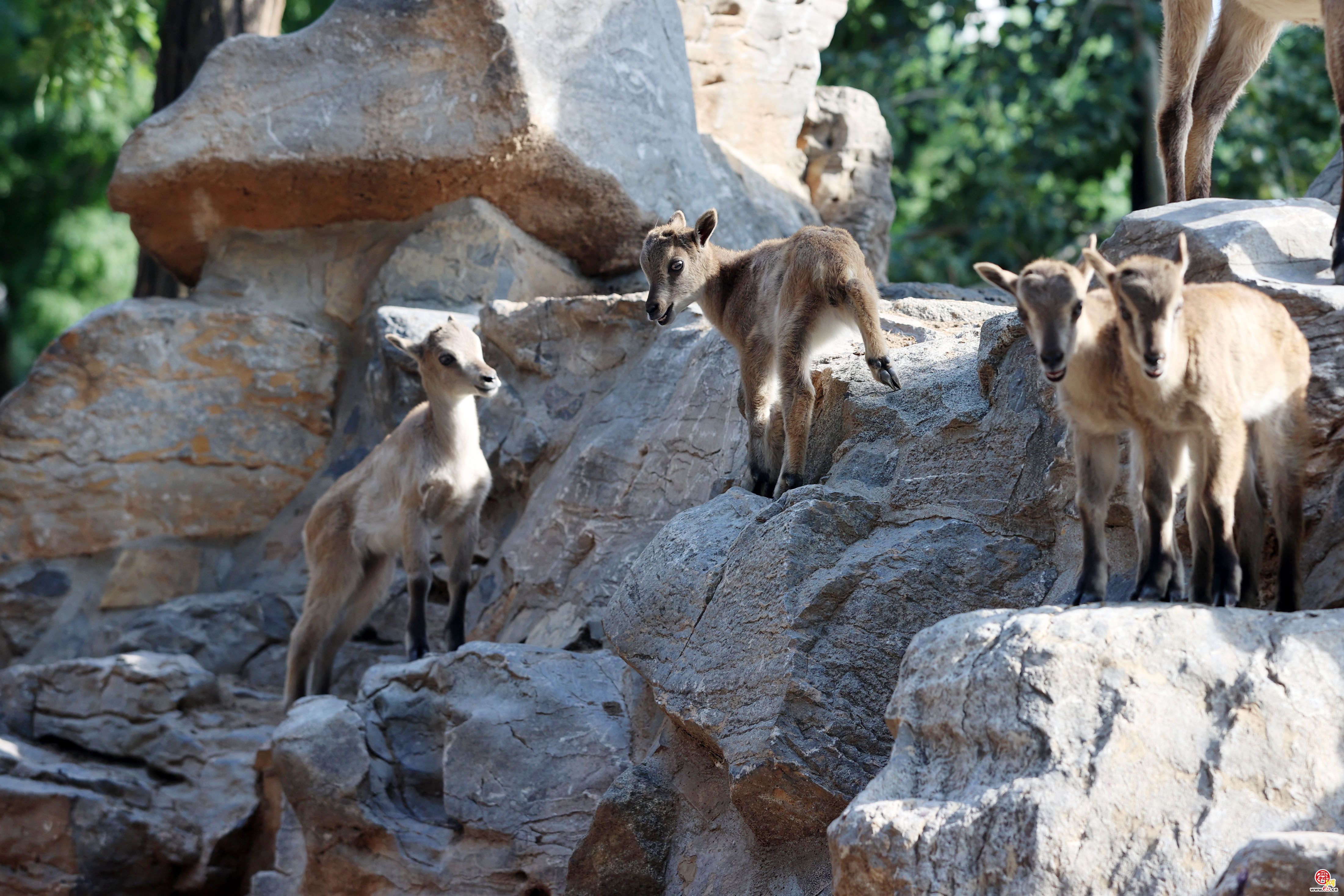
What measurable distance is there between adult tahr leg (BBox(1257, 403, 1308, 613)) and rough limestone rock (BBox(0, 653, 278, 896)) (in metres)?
4.64

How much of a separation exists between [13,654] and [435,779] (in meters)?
3.73

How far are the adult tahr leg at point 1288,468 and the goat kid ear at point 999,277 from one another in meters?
0.80

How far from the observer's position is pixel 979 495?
4.71m

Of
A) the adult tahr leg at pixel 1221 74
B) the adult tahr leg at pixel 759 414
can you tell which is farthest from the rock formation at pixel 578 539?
the adult tahr leg at pixel 1221 74

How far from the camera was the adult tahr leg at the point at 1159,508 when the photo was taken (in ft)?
12.1

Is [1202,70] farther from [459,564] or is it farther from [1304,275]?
[459,564]

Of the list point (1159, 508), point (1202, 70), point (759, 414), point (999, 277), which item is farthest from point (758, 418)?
point (1202, 70)

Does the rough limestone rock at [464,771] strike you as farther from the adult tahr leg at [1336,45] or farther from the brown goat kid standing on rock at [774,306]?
the adult tahr leg at [1336,45]

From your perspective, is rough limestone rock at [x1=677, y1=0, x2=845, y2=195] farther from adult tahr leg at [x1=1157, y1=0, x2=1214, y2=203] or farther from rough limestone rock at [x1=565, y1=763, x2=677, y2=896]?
rough limestone rock at [x1=565, y1=763, x2=677, y2=896]

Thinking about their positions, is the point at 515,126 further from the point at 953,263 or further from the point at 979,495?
the point at 953,263

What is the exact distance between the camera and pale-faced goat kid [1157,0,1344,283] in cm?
613

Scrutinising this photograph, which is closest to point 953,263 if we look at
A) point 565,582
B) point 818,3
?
point 818,3

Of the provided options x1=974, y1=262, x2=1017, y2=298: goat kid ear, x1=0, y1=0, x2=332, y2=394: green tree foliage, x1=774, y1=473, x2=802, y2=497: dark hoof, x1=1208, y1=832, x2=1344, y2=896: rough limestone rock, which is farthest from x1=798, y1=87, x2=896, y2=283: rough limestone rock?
x1=0, y1=0, x2=332, y2=394: green tree foliage

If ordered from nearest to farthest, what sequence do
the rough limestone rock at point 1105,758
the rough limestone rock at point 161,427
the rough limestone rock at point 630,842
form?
the rough limestone rock at point 1105,758, the rough limestone rock at point 630,842, the rough limestone rock at point 161,427
